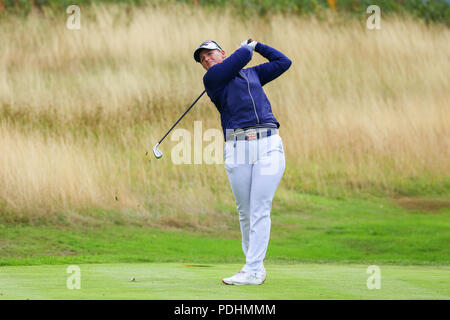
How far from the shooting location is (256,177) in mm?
5480

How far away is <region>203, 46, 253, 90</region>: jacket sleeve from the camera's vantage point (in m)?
5.41

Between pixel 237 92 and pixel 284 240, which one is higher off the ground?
pixel 237 92

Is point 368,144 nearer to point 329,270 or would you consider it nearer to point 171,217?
point 171,217

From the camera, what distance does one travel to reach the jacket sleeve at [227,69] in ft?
17.8

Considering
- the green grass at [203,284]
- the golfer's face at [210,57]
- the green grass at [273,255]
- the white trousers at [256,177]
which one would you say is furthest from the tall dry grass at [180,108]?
the white trousers at [256,177]

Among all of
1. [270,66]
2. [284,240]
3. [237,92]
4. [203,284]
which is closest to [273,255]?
[284,240]

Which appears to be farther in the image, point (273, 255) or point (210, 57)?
point (273, 255)

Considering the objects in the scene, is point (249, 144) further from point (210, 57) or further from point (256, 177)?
point (210, 57)

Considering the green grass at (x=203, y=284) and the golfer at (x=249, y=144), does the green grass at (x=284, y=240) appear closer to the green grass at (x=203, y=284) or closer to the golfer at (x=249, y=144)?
the green grass at (x=203, y=284)

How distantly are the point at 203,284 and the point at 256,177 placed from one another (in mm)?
850

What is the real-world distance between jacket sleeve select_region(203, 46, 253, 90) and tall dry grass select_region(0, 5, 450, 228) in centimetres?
699

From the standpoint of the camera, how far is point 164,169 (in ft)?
47.4

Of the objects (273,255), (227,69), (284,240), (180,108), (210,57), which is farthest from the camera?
(180,108)

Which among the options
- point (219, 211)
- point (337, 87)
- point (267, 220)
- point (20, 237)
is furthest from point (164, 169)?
point (267, 220)
